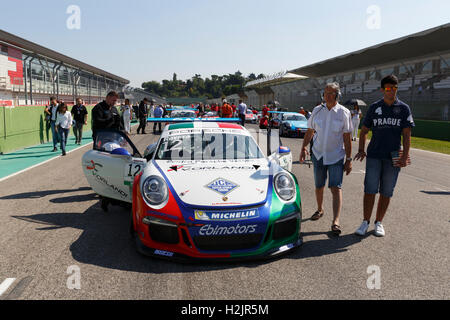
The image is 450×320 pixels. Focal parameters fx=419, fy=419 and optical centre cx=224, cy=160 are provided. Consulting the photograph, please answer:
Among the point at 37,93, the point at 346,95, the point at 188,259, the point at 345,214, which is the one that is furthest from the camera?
Answer: the point at 346,95

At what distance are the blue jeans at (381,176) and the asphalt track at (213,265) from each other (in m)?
0.53

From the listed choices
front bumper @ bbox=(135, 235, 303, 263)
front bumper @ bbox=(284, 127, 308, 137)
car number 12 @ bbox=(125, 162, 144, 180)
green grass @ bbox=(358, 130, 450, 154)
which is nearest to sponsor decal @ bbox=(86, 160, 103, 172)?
car number 12 @ bbox=(125, 162, 144, 180)

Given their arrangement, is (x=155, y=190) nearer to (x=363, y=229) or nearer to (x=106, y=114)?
(x=363, y=229)

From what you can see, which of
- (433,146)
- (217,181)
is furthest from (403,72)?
(217,181)

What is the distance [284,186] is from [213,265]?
1.09 m

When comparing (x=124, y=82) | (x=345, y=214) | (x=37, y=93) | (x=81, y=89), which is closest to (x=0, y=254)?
(x=345, y=214)

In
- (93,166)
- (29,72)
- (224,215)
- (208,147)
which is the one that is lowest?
(224,215)

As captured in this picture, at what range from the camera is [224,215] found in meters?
3.71

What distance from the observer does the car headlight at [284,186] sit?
4152 mm

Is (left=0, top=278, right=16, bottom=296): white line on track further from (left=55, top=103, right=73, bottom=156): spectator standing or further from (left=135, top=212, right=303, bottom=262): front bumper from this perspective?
(left=55, top=103, right=73, bottom=156): spectator standing

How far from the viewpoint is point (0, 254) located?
405 cm

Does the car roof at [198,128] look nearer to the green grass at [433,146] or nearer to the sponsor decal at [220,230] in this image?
the sponsor decal at [220,230]

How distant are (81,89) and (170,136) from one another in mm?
48238

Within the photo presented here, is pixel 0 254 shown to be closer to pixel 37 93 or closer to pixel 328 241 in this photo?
pixel 328 241
